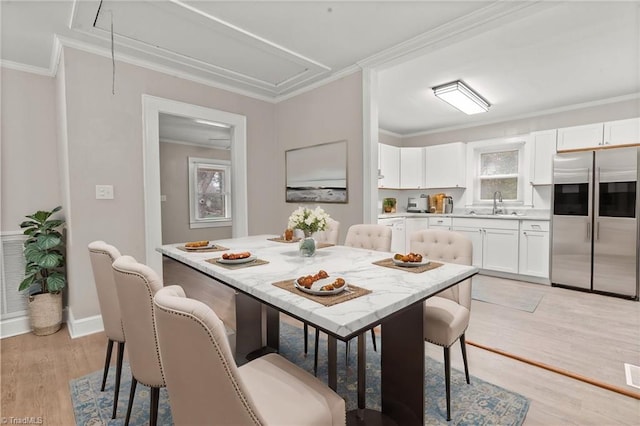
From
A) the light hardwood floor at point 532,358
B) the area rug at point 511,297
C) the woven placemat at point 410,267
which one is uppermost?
the woven placemat at point 410,267

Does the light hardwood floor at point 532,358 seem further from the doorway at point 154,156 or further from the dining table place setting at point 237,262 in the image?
the dining table place setting at point 237,262

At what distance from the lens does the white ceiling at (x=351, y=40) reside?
223 cm

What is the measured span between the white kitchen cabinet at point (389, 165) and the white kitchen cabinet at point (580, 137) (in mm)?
2389

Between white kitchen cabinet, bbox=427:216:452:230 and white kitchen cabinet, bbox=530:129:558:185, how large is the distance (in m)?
1.33

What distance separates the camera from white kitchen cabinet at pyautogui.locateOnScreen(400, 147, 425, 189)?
19.1ft

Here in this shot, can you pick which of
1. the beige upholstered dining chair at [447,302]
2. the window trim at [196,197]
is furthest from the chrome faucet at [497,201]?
the window trim at [196,197]

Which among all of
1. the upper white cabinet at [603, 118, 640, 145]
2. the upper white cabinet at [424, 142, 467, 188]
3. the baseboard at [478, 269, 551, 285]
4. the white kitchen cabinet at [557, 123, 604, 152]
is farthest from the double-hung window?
the baseboard at [478, 269, 551, 285]

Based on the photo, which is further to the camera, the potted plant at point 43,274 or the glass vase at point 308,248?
the potted plant at point 43,274

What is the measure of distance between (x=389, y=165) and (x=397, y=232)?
4.05ft

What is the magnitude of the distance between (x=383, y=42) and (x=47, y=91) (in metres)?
3.30

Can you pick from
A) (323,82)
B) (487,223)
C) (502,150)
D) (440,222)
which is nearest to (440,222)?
(440,222)

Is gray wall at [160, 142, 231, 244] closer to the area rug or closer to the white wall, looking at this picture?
the white wall

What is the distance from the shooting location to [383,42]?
273 cm

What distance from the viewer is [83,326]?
9.00 feet
